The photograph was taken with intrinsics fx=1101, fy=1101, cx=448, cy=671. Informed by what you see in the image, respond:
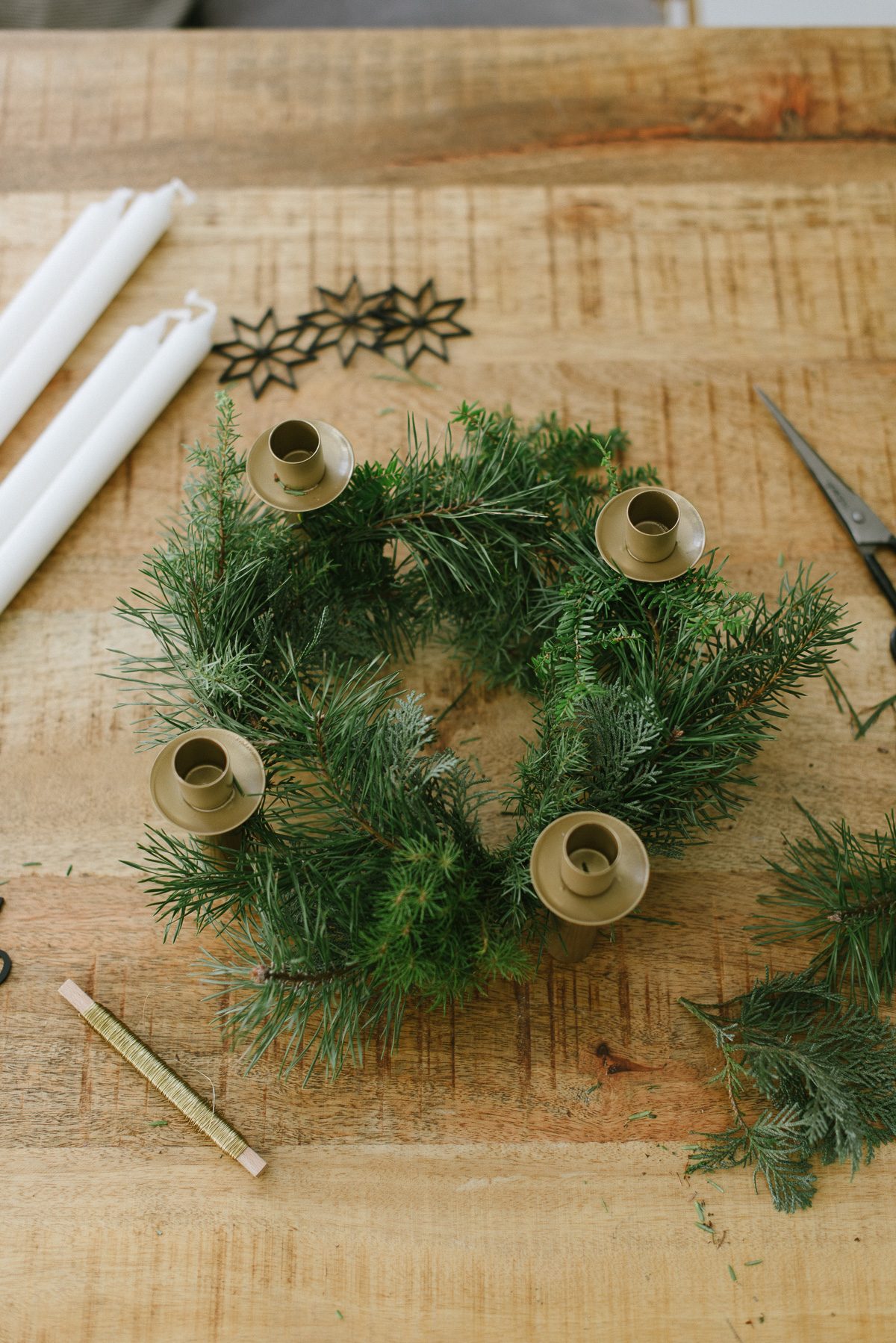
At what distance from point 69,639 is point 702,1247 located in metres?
0.71

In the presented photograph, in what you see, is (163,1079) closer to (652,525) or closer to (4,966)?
Answer: (4,966)

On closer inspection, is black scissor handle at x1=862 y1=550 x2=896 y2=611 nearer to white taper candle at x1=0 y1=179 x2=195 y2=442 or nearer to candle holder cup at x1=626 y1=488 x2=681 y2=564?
candle holder cup at x1=626 y1=488 x2=681 y2=564

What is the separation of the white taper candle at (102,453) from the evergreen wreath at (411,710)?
0.57ft

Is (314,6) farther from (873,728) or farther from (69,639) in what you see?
(873,728)

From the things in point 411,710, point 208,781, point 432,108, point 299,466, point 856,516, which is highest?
point 432,108

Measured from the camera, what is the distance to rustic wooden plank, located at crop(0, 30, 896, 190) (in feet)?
3.58

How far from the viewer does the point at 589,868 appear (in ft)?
2.34

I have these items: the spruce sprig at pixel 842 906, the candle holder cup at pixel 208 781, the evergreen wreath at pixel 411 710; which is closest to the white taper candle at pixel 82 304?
the evergreen wreath at pixel 411 710

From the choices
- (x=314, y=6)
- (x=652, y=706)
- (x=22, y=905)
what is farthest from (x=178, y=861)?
(x=314, y=6)

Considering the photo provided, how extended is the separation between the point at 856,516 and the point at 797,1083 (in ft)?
1.61

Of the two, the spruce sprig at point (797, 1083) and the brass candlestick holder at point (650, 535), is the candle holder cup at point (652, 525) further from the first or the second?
the spruce sprig at point (797, 1083)

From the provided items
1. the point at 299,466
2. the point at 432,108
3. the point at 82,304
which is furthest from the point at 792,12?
the point at 299,466

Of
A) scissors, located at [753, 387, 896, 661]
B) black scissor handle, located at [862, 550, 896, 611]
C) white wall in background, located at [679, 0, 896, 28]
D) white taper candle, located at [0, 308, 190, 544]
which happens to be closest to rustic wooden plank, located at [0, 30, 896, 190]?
white taper candle, located at [0, 308, 190, 544]

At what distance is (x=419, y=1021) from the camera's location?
86cm
